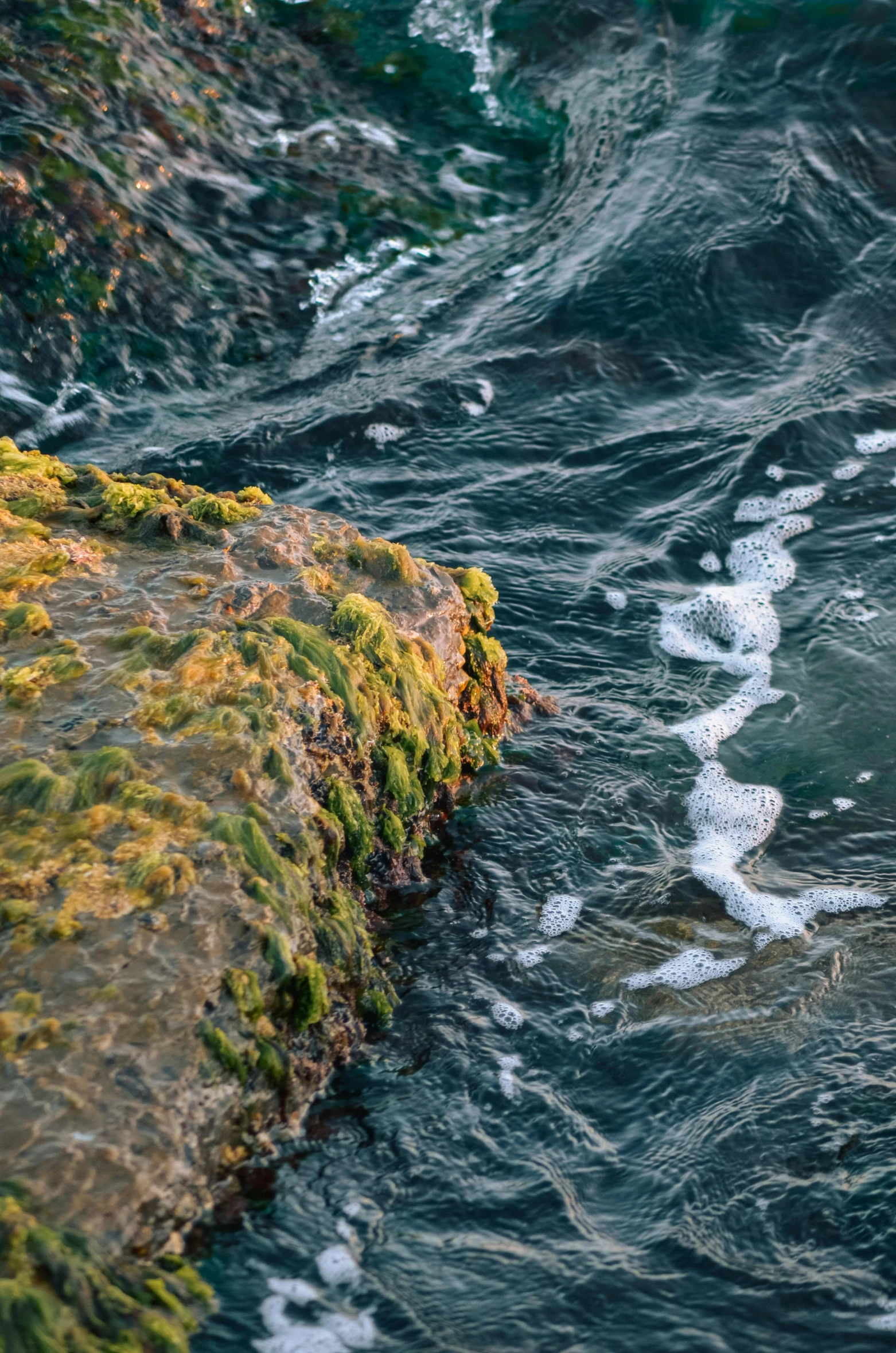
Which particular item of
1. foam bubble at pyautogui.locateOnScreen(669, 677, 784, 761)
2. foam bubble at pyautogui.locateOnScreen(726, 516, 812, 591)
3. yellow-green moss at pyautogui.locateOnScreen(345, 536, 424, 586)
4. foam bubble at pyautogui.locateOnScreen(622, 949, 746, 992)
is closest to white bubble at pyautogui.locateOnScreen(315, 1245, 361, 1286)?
foam bubble at pyautogui.locateOnScreen(622, 949, 746, 992)

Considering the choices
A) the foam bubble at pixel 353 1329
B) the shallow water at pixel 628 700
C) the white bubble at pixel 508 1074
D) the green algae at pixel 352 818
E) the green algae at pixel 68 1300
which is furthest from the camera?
the green algae at pixel 352 818

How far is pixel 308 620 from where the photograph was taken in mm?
3828

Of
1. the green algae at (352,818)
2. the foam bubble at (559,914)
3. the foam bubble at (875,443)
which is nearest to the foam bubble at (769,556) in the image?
the foam bubble at (875,443)

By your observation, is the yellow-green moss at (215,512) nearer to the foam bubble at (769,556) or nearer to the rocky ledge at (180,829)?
the rocky ledge at (180,829)

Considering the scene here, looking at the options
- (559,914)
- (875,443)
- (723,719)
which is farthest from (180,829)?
(875,443)

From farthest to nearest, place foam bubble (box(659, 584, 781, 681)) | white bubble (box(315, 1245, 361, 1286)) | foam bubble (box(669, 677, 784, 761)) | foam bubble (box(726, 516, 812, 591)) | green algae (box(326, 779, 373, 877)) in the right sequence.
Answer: foam bubble (box(726, 516, 812, 591)) → foam bubble (box(659, 584, 781, 681)) → foam bubble (box(669, 677, 784, 761)) → green algae (box(326, 779, 373, 877)) → white bubble (box(315, 1245, 361, 1286))

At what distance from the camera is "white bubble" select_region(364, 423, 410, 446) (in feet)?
20.5

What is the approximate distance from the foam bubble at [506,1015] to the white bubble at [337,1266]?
0.84 metres

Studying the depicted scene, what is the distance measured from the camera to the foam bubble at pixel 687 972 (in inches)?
136

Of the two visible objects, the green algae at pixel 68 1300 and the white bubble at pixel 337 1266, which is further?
the white bubble at pixel 337 1266

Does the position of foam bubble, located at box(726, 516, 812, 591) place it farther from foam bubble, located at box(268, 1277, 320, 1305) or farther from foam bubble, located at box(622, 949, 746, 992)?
foam bubble, located at box(268, 1277, 320, 1305)

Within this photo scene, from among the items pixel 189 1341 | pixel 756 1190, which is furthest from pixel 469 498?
pixel 189 1341

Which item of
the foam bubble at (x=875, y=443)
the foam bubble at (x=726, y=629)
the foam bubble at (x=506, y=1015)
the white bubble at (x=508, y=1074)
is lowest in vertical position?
the white bubble at (x=508, y=1074)

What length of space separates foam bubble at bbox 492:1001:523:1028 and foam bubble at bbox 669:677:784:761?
1.59m
